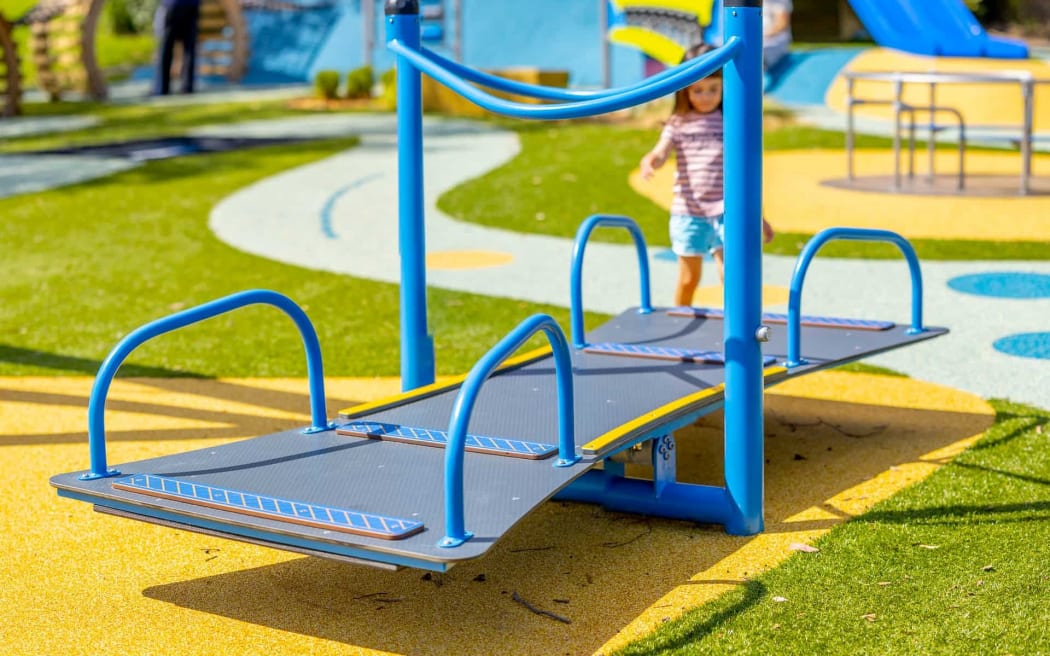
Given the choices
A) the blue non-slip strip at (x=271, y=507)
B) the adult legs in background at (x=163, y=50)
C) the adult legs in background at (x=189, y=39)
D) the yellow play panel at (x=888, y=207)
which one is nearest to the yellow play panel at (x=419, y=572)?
the blue non-slip strip at (x=271, y=507)

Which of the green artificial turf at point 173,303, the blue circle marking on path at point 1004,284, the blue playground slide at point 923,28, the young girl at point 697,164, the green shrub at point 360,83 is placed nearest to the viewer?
the young girl at point 697,164

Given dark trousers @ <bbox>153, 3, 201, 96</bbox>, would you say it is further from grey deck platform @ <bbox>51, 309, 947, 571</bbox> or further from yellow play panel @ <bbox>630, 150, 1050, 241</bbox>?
grey deck platform @ <bbox>51, 309, 947, 571</bbox>

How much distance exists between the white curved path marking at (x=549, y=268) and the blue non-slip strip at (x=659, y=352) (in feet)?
5.11

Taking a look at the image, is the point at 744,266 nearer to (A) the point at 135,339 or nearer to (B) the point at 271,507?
(B) the point at 271,507

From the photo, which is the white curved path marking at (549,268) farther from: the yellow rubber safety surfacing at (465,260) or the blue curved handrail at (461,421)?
the blue curved handrail at (461,421)

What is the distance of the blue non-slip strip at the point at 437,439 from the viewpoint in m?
4.49

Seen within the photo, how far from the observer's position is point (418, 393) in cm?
538

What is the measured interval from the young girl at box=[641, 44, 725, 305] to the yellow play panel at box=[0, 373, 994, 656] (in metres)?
1.07

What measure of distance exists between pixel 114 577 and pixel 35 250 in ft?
23.3

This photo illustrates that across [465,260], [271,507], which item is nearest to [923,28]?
[465,260]

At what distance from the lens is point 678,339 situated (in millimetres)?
6133

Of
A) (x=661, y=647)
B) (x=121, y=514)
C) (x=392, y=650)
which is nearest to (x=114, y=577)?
(x=121, y=514)

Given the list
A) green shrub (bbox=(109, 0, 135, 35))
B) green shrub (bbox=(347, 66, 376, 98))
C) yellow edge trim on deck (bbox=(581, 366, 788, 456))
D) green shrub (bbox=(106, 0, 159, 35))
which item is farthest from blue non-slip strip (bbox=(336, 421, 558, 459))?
green shrub (bbox=(109, 0, 135, 35))

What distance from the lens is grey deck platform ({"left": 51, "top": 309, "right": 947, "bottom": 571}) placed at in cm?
388
